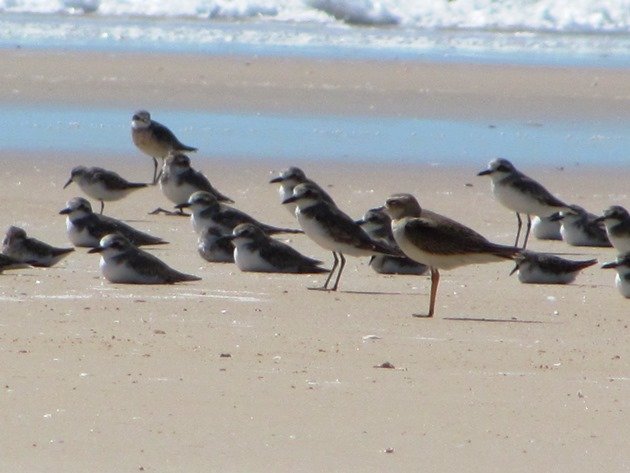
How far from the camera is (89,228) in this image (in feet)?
35.2

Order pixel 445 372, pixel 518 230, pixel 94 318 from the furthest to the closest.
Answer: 1. pixel 518 230
2. pixel 94 318
3. pixel 445 372

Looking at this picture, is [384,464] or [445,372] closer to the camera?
[384,464]

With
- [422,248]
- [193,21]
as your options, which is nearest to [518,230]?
[422,248]

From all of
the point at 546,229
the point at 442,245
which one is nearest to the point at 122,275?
the point at 442,245

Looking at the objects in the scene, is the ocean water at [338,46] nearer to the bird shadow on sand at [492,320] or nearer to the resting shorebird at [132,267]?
the resting shorebird at [132,267]

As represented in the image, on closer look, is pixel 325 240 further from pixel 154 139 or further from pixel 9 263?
pixel 154 139

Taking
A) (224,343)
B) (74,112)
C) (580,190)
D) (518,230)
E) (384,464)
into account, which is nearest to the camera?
(384,464)

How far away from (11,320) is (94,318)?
460 mm

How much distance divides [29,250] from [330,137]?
328 inches

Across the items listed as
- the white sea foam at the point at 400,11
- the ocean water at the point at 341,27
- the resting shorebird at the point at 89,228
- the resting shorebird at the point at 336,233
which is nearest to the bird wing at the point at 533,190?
the resting shorebird at the point at 336,233

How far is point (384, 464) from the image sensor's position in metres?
5.20

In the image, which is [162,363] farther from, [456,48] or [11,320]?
[456,48]

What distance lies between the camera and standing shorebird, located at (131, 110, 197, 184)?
15.2m

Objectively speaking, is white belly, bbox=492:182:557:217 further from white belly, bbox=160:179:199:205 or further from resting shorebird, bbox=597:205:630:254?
white belly, bbox=160:179:199:205
